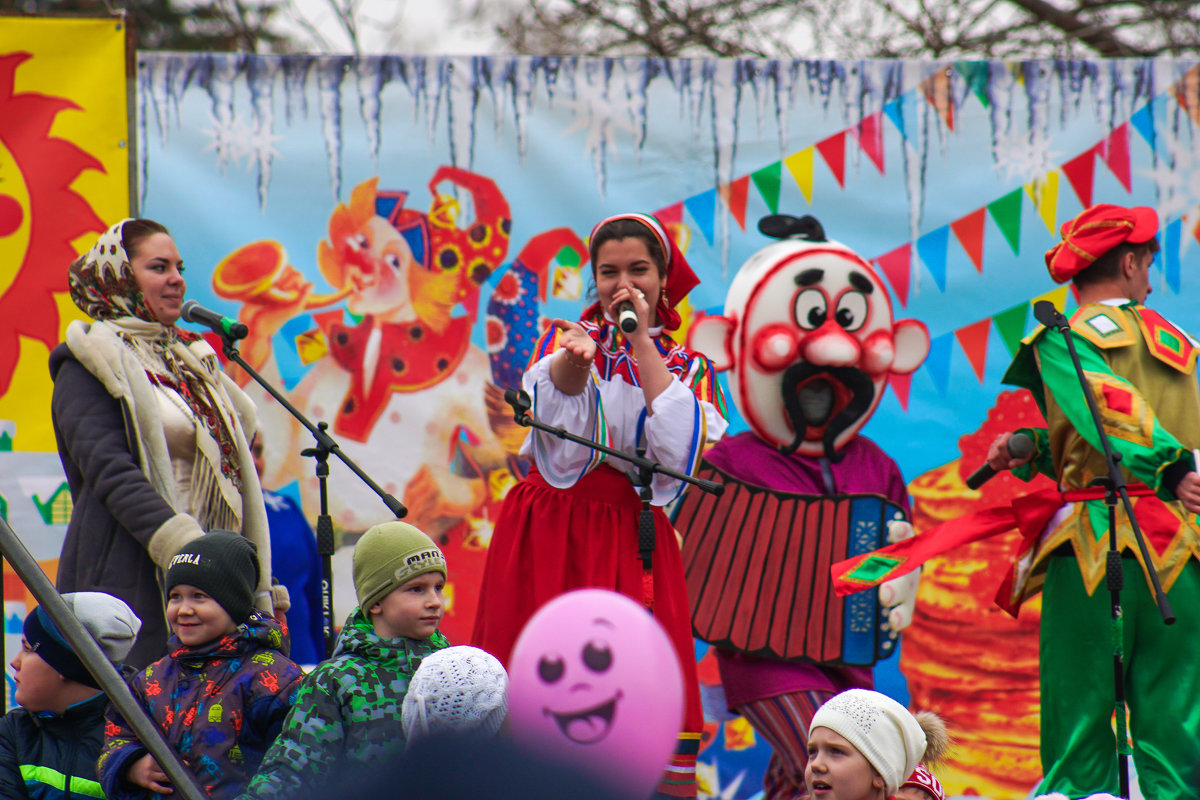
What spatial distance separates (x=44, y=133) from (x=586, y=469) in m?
2.36

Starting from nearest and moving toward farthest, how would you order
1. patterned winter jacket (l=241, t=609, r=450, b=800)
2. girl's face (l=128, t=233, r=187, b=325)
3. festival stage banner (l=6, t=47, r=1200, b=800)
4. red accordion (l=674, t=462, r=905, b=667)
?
patterned winter jacket (l=241, t=609, r=450, b=800) < girl's face (l=128, t=233, r=187, b=325) < red accordion (l=674, t=462, r=905, b=667) < festival stage banner (l=6, t=47, r=1200, b=800)

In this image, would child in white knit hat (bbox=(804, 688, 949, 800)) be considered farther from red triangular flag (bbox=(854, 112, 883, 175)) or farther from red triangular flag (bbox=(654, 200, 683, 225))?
red triangular flag (bbox=(854, 112, 883, 175))

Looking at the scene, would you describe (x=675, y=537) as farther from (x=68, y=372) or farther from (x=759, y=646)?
(x=68, y=372)

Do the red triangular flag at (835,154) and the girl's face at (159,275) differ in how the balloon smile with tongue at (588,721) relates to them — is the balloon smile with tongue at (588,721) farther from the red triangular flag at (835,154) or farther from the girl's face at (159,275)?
the red triangular flag at (835,154)

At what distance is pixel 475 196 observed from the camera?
426 cm

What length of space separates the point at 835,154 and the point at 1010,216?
2.05 ft

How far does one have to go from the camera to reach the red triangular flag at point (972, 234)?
4.29 m

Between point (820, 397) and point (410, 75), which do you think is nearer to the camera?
point (820, 397)

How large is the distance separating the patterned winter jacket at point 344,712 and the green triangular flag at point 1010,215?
268cm

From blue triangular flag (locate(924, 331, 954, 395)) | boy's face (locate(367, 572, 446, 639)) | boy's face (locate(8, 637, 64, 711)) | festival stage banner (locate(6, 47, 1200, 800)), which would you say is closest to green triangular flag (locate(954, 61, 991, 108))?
festival stage banner (locate(6, 47, 1200, 800))

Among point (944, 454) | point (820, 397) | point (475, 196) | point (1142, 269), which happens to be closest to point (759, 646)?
point (820, 397)

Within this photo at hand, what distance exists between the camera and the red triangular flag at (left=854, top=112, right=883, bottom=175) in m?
4.30

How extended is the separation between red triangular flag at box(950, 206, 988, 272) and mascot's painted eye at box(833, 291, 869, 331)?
23.6 inches

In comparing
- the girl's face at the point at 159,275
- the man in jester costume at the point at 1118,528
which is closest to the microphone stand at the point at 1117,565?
the man in jester costume at the point at 1118,528
